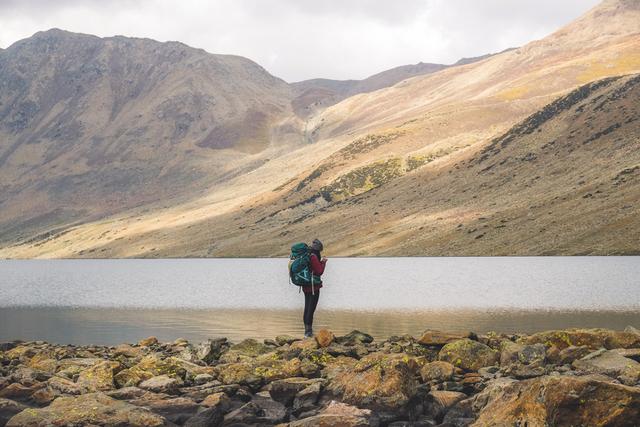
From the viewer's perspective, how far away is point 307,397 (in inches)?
818

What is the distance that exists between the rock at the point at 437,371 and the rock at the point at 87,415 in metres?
7.79

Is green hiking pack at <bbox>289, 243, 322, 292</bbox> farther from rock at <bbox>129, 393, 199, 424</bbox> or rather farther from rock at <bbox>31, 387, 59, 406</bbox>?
rock at <bbox>31, 387, 59, 406</bbox>

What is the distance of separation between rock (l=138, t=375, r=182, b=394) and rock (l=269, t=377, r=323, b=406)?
2.84 m

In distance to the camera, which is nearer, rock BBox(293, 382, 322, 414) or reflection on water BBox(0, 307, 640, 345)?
rock BBox(293, 382, 322, 414)

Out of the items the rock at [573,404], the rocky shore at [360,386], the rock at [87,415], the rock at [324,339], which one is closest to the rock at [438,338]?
the rocky shore at [360,386]

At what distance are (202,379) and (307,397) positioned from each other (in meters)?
3.96

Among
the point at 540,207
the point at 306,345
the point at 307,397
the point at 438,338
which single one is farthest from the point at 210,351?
the point at 540,207

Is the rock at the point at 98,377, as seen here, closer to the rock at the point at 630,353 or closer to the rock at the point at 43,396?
the rock at the point at 43,396

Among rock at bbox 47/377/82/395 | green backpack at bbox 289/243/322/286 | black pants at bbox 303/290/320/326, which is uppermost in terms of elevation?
green backpack at bbox 289/243/322/286

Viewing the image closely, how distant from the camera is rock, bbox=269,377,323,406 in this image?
69.9ft

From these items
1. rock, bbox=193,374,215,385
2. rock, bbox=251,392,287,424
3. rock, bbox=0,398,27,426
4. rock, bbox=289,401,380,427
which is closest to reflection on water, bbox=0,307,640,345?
rock, bbox=193,374,215,385

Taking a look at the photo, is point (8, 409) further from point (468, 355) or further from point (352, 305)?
point (352, 305)

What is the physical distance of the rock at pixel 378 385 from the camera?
63.9ft

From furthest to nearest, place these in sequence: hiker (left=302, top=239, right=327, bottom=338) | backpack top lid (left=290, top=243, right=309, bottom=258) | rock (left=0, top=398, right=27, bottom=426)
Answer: hiker (left=302, top=239, right=327, bottom=338) → backpack top lid (left=290, top=243, right=309, bottom=258) → rock (left=0, top=398, right=27, bottom=426)
